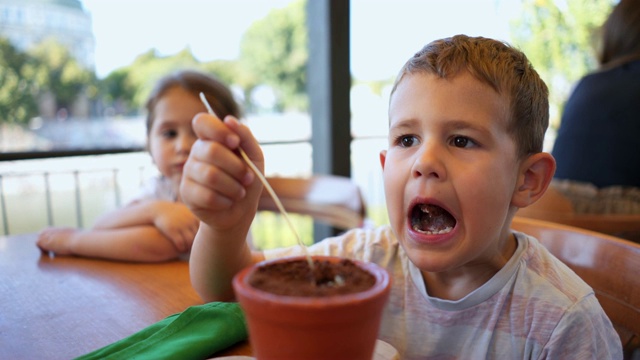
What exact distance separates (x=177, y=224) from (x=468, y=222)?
2.53 ft

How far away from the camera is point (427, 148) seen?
3.03 feet

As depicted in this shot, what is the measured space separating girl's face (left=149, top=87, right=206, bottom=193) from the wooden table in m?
0.51

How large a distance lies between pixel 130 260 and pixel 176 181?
19.9 inches

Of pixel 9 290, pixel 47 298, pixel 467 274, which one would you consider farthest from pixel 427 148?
pixel 9 290

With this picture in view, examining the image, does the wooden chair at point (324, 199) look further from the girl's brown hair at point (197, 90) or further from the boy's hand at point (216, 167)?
the boy's hand at point (216, 167)

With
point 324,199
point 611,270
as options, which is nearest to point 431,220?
point 611,270

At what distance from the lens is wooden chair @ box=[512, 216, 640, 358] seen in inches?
39.7

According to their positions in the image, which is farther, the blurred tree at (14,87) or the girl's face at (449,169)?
the blurred tree at (14,87)

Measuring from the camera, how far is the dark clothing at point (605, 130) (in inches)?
89.0

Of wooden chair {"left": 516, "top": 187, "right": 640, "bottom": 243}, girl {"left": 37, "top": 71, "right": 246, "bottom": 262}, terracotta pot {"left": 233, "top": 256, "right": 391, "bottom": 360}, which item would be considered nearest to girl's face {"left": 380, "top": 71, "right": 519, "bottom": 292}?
terracotta pot {"left": 233, "top": 256, "right": 391, "bottom": 360}

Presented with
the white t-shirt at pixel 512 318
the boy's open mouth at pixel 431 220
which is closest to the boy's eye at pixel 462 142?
the boy's open mouth at pixel 431 220

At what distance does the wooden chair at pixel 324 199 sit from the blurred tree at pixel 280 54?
409 cm

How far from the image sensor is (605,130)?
2.31m

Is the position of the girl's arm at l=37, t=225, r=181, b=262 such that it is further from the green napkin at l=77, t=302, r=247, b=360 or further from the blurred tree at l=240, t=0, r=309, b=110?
the blurred tree at l=240, t=0, r=309, b=110
